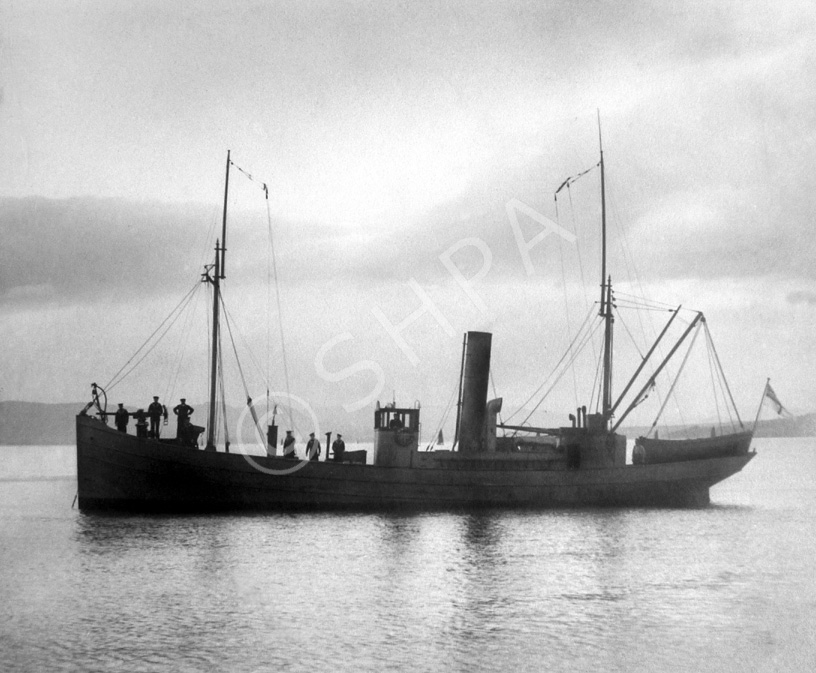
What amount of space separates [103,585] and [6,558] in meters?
6.54

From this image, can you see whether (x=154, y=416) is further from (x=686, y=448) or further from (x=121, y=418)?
(x=686, y=448)

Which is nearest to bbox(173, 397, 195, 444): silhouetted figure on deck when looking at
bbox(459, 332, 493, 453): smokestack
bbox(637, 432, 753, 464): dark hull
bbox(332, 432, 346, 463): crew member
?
bbox(332, 432, 346, 463): crew member

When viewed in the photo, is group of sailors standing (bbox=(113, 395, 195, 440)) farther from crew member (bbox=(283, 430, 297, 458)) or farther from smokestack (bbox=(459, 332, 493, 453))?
smokestack (bbox=(459, 332, 493, 453))

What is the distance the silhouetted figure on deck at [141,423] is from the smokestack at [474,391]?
37.7 ft

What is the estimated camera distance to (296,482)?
31.8m

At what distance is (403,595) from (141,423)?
15556mm

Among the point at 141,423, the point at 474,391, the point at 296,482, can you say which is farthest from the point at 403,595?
the point at 474,391

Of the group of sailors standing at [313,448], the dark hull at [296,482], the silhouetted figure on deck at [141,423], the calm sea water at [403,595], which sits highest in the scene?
the silhouetted figure on deck at [141,423]

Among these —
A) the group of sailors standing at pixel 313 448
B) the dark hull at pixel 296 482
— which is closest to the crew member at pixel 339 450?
the group of sailors standing at pixel 313 448

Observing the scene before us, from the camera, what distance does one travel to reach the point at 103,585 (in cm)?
1997

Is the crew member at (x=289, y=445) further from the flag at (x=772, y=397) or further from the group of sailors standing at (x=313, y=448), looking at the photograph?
the flag at (x=772, y=397)

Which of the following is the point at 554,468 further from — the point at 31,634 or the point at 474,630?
the point at 31,634

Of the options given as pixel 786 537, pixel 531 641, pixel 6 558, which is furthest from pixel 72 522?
pixel 786 537

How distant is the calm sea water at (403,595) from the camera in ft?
46.5
